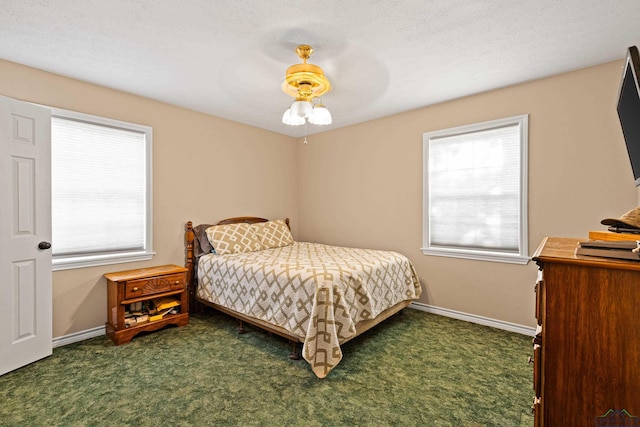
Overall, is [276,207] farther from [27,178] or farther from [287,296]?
[27,178]

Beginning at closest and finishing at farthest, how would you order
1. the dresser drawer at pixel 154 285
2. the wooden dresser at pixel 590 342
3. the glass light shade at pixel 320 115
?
the wooden dresser at pixel 590 342
the glass light shade at pixel 320 115
the dresser drawer at pixel 154 285

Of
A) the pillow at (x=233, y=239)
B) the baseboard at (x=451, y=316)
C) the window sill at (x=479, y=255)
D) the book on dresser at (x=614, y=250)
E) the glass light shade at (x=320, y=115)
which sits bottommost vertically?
the baseboard at (x=451, y=316)

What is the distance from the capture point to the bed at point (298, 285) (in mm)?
2238

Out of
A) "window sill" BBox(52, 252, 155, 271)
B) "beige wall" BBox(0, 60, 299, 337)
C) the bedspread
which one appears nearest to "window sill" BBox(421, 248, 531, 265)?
the bedspread

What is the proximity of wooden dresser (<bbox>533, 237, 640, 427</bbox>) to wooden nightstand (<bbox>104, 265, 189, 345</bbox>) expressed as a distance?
309cm

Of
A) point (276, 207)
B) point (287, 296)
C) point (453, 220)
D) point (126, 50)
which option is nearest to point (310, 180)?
point (276, 207)

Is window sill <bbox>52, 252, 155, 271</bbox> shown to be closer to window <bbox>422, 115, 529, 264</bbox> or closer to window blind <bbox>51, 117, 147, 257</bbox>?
window blind <bbox>51, 117, 147, 257</bbox>

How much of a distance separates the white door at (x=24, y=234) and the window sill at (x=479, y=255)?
12.4 feet

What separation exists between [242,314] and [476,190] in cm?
280

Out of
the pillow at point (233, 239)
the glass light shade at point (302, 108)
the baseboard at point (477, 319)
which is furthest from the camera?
the pillow at point (233, 239)

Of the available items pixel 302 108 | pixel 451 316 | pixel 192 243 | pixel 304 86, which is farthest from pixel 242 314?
pixel 451 316

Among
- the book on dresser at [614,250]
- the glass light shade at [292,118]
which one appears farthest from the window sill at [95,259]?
the book on dresser at [614,250]

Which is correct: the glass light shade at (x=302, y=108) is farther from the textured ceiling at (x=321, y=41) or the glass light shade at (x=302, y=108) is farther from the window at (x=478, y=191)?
the window at (x=478, y=191)

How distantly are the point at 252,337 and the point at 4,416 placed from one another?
1.67 m
